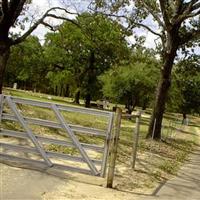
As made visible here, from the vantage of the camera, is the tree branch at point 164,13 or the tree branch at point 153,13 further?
the tree branch at point 153,13

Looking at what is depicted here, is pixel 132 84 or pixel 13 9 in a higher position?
pixel 13 9

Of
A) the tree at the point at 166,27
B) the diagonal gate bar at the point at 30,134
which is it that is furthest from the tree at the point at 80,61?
the diagonal gate bar at the point at 30,134

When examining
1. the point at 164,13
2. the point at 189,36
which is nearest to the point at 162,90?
the point at 189,36

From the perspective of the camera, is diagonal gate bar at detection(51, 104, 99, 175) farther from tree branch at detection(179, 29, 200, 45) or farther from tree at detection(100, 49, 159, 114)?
tree at detection(100, 49, 159, 114)

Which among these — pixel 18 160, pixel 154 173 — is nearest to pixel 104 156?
pixel 18 160

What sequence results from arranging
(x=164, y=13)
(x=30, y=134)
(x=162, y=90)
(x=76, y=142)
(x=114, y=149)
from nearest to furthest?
(x=114, y=149)
(x=76, y=142)
(x=30, y=134)
(x=164, y=13)
(x=162, y=90)

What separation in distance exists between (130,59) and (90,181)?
15.7 metres

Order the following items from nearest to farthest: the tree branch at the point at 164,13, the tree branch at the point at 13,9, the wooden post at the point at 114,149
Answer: the wooden post at the point at 114,149, the tree branch at the point at 13,9, the tree branch at the point at 164,13

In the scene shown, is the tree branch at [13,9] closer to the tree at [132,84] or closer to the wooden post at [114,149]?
the wooden post at [114,149]

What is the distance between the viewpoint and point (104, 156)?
10.8 meters

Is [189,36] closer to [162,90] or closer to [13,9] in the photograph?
[162,90]

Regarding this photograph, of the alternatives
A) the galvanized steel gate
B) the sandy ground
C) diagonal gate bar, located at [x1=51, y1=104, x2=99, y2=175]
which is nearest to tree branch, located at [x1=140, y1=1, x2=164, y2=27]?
the galvanized steel gate

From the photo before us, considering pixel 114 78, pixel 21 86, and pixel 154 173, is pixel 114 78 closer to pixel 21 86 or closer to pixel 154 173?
pixel 154 173

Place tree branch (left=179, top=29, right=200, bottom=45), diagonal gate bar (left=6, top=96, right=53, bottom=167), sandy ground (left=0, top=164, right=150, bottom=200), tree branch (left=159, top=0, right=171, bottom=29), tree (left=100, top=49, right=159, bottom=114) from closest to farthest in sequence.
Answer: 1. sandy ground (left=0, top=164, right=150, bottom=200)
2. diagonal gate bar (left=6, top=96, right=53, bottom=167)
3. tree branch (left=159, top=0, right=171, bottom=29)
4. tree branch (left=179, top=29, right=200, bottom=45)
5. tree (left=100, top=49, right=159, bottom=114)
